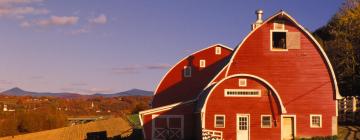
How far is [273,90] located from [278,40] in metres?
4.70

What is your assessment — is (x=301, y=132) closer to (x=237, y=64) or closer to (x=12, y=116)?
(x=237, y=64)

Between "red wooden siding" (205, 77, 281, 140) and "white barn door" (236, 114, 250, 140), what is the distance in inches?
7.4

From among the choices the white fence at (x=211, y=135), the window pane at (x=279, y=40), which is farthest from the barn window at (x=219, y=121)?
the window pane at (x=279, y=40)

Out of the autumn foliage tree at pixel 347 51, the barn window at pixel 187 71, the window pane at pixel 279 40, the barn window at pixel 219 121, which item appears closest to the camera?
the barn window at pixel 219 121

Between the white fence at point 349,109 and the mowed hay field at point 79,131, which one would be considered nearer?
the white fence at point 349,109

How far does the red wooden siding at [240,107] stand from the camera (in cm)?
3347

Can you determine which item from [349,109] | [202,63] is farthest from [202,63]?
[349,109]

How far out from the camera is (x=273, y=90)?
3338 cm

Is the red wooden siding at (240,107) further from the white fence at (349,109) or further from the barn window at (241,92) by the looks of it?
the white fence at (349,109)

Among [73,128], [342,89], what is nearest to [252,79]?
[342,89]

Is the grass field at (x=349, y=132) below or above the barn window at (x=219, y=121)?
below

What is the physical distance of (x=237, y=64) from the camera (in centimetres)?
3531

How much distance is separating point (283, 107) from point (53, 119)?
198ft

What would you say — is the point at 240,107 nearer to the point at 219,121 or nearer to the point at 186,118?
the point at 219,121
